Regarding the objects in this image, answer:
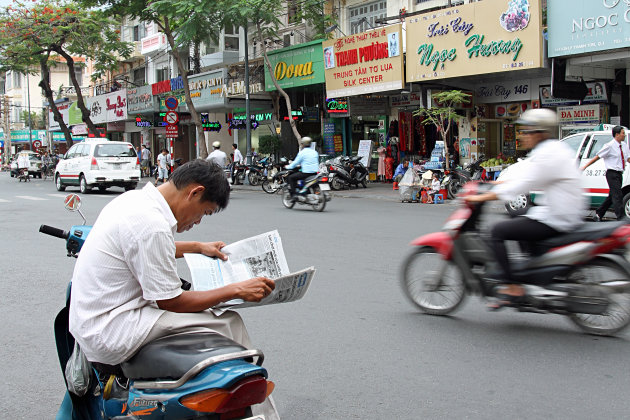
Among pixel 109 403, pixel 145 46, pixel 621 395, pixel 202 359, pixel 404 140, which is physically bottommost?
pixel 621 395

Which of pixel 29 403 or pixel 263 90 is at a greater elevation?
pixel 263 90

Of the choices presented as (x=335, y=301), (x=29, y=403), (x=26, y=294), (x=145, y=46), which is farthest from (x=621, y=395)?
(x=145, y=46)

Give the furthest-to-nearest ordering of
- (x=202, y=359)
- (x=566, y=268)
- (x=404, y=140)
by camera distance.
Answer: (x=404, y=140), (x=566, y=268), (x=202, y=359)

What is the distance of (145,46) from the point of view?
119 feet

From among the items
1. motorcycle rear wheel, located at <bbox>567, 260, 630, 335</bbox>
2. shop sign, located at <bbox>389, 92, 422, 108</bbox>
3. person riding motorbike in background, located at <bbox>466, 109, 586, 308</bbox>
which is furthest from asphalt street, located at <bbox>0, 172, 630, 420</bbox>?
shop sign, located at <bbox>389, 92, 422, 108</bbox>

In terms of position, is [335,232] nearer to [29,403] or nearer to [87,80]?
[29,403]

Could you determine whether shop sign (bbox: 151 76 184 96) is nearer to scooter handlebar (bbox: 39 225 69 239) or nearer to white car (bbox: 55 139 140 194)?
white car (bbox: 55 139 140 194)

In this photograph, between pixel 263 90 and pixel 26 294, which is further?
pixel 263 90

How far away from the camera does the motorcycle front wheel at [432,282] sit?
17.3 feet

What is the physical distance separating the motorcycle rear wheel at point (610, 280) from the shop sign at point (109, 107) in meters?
36.8

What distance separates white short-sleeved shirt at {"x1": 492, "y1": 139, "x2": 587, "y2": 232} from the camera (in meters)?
4.68

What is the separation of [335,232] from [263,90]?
53.1ft

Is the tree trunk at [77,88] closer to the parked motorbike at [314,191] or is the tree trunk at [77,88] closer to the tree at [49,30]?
the tree at [49,30]

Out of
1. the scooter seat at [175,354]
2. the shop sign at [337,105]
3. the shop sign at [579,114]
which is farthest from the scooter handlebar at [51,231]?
the shop sign at [337,105]
